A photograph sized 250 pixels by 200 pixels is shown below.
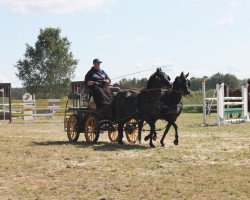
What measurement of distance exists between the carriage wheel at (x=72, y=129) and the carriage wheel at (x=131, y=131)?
1464 mm

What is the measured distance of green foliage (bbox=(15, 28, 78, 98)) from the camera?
2381 inches

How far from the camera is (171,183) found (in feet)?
25.5

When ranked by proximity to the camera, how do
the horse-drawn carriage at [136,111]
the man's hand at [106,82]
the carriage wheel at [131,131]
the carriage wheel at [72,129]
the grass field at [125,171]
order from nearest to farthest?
1. the grass field at [125,171]
2. the horse-drawn carriage at [136,111]
3. the man's hand at [106,82]
4. the carriage wheel at [131,131]
5. the carriage wheel at [72,129]

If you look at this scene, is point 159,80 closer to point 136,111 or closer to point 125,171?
point 136,111

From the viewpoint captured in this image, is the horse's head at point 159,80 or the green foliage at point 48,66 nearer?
the horse's head at point 159,80

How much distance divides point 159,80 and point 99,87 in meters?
1.79

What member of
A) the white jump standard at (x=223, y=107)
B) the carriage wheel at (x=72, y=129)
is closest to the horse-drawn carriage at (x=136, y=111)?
the carriage wheel at (x=72, y=129)

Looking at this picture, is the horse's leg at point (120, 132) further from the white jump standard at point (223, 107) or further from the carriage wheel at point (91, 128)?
the white jump standard at point (223, 107)

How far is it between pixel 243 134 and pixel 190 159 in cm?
656

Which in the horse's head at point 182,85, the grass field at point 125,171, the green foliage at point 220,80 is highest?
the green foliage at point 220,80

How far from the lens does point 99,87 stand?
13.7m

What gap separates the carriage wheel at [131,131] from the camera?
1387 cm

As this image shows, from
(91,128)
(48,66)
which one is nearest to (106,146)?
(91,128)

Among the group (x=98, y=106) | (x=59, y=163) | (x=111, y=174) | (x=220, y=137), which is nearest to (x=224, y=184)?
(x=111, y=174)
